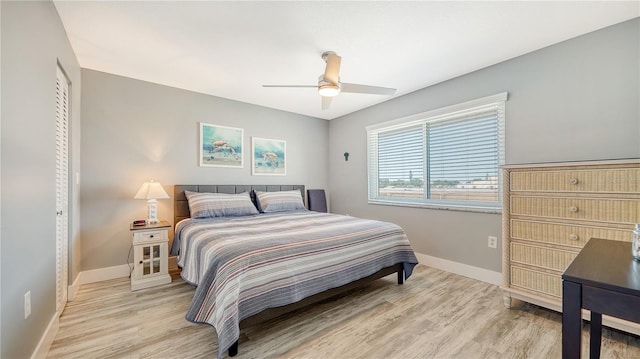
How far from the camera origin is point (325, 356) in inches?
67.4

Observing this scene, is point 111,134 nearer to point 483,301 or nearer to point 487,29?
point 487,29

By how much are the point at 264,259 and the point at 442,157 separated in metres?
2.77

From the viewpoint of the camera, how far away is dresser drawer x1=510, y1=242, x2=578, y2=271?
207cm

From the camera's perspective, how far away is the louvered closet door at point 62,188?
216 cm

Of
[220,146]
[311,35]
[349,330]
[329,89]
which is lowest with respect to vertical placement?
[349,330]

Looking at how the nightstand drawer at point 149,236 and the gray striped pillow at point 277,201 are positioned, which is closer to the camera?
the nightstand drawer at point 149,236

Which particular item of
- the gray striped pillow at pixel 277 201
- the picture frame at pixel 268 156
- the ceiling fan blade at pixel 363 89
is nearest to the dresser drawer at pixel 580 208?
the ceiling fan blade at pixel 363 89

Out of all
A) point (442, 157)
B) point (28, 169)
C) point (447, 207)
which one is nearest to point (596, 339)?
point (447, 207)

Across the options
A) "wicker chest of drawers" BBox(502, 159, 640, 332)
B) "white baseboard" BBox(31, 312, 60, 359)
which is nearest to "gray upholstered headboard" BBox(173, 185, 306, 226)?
"white baseboard" BBox(31, 312, 60, 359)

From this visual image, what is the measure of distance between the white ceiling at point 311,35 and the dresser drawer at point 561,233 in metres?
1.70

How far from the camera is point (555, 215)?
212 cm

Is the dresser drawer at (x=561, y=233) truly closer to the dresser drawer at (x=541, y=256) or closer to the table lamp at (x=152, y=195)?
the dresser drawer at (x=541, y=256)

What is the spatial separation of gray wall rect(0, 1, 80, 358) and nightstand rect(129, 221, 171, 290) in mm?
860

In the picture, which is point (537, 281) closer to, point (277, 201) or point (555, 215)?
point (555, 215)
